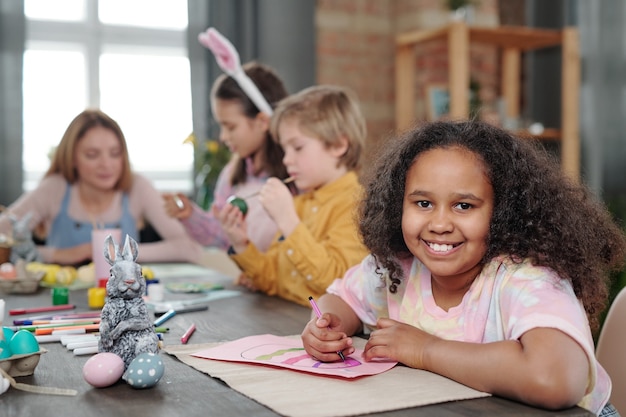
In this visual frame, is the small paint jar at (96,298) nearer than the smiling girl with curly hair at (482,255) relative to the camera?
No

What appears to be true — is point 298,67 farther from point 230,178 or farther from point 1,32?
point 230,178

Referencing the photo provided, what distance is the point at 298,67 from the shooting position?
4332 mm

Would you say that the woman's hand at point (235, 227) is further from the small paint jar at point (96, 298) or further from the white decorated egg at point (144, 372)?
the white decorated egg at point (144, 372)

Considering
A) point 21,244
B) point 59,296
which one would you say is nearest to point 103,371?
point 59,296

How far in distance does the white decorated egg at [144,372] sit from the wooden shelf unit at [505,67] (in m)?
2.61

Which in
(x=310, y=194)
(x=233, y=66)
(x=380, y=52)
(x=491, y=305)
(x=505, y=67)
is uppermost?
(x=380, y=52)

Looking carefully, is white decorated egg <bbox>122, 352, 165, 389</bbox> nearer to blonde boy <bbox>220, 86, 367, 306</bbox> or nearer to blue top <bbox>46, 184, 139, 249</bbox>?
blonde boy <bbox>220, 86, 367, 306</bbox>

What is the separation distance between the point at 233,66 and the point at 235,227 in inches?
21.8

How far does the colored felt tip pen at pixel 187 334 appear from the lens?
119cm

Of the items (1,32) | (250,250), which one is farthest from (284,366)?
(1,32)

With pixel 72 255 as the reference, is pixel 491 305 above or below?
above

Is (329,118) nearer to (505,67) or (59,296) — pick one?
(59,296)

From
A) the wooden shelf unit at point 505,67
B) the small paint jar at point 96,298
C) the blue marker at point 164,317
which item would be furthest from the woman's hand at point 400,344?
the wooden shelf unit at point 505,67

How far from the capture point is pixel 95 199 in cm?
261
